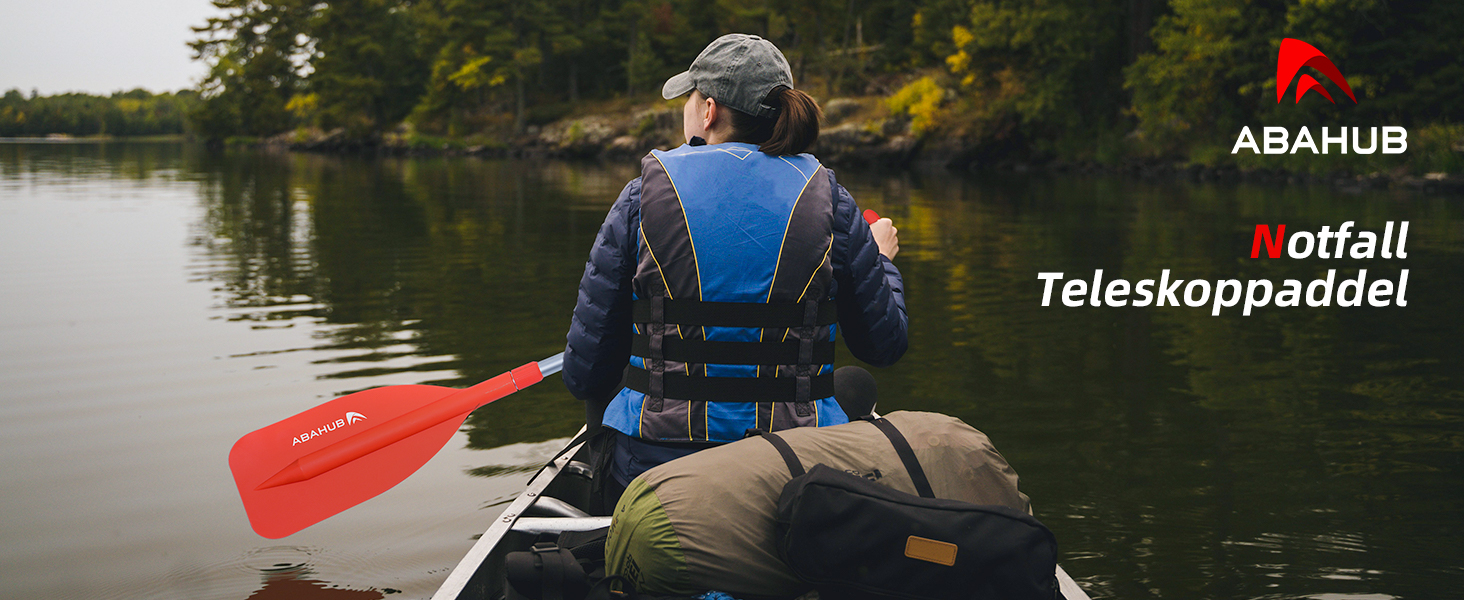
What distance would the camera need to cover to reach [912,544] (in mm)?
2143

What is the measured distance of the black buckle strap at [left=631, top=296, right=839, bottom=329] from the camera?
2512 mm

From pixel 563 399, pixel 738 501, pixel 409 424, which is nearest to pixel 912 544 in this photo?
Answer: pixel 738 501

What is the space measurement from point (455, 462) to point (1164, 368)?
14.7 feet

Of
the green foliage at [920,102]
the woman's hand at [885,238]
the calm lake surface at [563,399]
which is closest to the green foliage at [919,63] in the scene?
the green foliage at [920,102]

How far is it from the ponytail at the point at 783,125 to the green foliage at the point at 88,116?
381 ft

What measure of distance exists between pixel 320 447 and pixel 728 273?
2.04m

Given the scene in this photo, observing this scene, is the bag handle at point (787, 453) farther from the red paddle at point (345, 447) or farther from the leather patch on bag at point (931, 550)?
the red paddle at point (345, 447)

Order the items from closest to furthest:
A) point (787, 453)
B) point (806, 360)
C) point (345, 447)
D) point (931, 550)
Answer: point (931, 550) → point (787, 453) → point (806, 360) → point (345, 447)

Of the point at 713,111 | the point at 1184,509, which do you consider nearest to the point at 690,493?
the point at 713,111

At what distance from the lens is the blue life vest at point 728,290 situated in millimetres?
2490

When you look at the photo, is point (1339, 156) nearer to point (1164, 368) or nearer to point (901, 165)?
point (901, 165)

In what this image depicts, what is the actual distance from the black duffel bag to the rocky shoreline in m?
13.4

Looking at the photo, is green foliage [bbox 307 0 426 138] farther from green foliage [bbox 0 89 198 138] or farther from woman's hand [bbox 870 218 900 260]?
woman's hand [bbox 870 218 900 260]

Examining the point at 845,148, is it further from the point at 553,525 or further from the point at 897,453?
the point at 897,453
